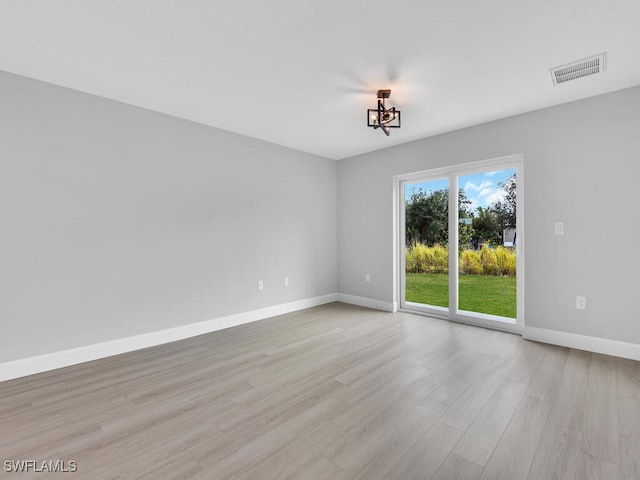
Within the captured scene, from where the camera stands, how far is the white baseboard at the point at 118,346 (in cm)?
249

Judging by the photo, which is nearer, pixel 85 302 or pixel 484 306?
pixel 85 302

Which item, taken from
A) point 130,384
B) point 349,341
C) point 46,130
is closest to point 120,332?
point 130,384

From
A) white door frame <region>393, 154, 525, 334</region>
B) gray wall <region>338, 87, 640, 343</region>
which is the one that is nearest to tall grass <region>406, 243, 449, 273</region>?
white door frame <region>393, 154, 525, 334</region>

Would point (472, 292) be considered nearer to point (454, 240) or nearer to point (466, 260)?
point (466, 260)

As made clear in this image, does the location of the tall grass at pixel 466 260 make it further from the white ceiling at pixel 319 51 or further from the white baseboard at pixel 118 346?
the white baseboard at pixel 118 346

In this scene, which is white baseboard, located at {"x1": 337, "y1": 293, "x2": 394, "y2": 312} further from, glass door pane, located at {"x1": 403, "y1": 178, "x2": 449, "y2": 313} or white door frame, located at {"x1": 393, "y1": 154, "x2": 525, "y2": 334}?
glass door pane, located at {"x1": 403, "y1": 178, "x2": 449, "y2": 313}

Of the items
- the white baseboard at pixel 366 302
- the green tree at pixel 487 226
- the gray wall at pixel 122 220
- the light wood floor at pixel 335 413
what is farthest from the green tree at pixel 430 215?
the gray wall at pixel 122 220

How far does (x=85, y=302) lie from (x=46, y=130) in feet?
5.28

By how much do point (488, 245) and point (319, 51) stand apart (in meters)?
3.10

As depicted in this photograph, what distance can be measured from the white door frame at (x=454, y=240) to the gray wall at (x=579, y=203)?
0.12 m

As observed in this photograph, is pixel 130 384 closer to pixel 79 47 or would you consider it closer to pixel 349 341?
pixel 349 341

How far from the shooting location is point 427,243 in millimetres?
4410

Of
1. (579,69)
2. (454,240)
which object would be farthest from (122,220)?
(579,69)

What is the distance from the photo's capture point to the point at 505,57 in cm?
229
